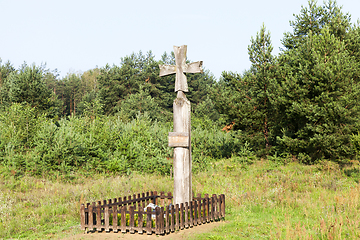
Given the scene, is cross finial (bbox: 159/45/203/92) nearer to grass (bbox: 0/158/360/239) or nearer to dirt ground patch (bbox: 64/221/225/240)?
dirt ground patch (bbox: 64/221/225/240)

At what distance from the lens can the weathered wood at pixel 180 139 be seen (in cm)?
714

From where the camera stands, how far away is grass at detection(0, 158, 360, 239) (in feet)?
20.6

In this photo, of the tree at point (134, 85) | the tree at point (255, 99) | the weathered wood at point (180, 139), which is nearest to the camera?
the weathered wood at point (180, 139)

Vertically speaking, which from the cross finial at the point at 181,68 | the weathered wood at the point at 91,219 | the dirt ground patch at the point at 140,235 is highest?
the cross finial at the point at 181,68

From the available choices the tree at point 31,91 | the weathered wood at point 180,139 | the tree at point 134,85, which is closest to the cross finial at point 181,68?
the weathered wood at point 180,139

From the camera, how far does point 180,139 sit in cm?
717

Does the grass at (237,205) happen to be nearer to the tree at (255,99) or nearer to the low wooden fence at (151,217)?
the low wooden fence at (151,217)

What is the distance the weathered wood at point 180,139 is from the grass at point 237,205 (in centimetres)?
210

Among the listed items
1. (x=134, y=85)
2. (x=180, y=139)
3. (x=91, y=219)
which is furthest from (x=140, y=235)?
(x=134, y=85)

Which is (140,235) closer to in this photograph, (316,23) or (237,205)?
(237,205)

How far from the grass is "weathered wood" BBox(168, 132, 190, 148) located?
2096 mm

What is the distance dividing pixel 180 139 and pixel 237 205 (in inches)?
128

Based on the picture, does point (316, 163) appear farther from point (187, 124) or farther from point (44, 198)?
point (44, 198)

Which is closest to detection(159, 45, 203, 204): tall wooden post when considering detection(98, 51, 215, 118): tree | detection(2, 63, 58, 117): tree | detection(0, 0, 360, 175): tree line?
detection(0, 0, 360, 175): tree line
